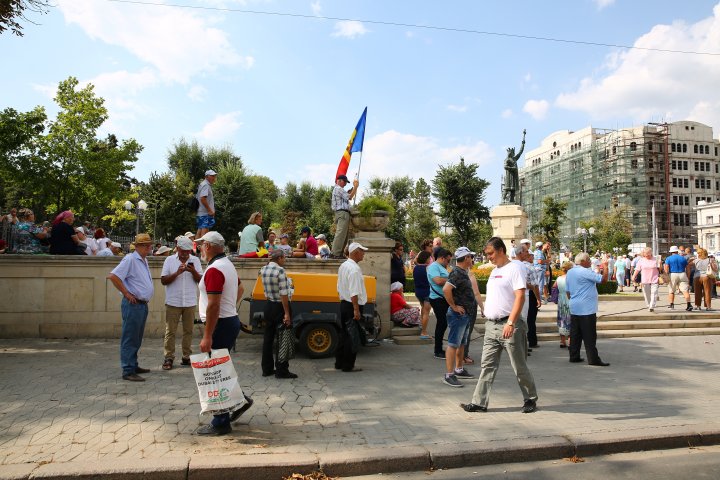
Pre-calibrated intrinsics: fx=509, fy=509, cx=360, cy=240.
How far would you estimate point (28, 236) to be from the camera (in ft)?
→ 32.8

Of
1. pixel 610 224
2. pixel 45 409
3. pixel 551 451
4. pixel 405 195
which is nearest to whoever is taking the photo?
pixel 551 451

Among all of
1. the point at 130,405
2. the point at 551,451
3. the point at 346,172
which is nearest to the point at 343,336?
the point at 130,405

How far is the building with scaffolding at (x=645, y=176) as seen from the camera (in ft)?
240

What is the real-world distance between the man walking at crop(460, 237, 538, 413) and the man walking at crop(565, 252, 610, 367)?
121 inches

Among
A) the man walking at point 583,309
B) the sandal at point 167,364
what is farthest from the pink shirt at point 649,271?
the sandal at point 167,364

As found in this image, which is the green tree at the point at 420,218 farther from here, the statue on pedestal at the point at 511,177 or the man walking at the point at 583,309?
the man walking at the point at 583,309

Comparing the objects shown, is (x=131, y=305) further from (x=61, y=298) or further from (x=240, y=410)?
(x=61, y=298)

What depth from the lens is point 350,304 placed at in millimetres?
7203

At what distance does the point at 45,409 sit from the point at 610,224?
5777 cm

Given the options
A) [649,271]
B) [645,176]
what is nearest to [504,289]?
[649,271]

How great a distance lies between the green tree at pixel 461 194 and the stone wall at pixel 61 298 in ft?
112

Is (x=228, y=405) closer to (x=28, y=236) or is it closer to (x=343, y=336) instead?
(x=343, y=336)

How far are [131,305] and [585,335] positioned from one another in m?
6.70

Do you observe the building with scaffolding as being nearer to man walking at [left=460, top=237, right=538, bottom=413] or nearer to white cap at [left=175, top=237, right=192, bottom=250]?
man walking at [left=460, top=237, right=538, bottom=413]
